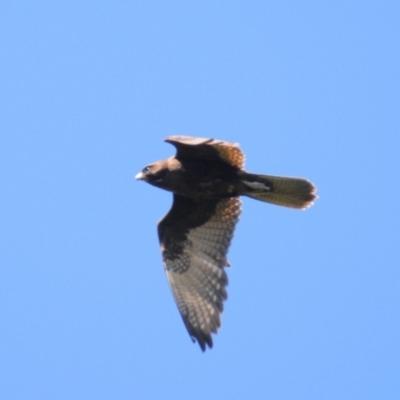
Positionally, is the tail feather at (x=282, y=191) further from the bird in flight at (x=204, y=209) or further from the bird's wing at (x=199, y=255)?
the bird's wing at (x=199, y=255)

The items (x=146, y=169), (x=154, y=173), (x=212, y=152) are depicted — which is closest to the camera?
(x=212, y=152)

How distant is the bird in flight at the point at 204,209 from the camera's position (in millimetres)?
10312

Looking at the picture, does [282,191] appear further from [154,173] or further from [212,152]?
[154,173]

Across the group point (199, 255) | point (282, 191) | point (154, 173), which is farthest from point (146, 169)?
point (282, 191)

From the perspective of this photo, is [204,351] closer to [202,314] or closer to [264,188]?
[202,314]

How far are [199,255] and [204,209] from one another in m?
0.56

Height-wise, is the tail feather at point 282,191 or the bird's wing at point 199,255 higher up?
the tail feather at point 282,191

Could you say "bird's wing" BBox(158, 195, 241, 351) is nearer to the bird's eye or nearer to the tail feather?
the tail feather

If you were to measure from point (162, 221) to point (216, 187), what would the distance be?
104cm

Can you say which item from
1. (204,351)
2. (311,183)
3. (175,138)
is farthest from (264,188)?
(204,351)

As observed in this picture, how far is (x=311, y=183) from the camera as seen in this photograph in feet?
34.1

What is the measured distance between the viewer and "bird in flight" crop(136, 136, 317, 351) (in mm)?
10312

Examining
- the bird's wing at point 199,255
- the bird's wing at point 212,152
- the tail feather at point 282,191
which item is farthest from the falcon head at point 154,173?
the tail feather at point 282,191

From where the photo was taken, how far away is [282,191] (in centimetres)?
1036
